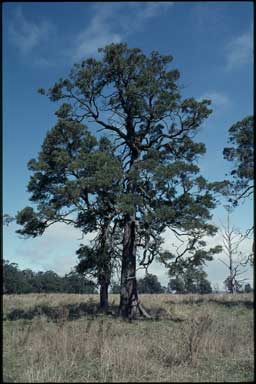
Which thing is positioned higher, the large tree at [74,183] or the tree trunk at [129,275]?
A: the large tree at [74,183]

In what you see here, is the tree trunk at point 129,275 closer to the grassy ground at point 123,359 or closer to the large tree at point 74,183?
the large tree at point 74,183

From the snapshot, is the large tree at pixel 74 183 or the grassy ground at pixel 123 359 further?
the large tree at pixel 74 183

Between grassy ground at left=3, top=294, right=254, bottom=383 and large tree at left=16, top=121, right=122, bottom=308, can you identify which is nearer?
grassy ground at left=3, top=294, right=254, bottom=383

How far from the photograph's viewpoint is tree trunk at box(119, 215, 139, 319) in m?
18.0

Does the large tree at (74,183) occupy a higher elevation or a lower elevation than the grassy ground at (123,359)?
higher

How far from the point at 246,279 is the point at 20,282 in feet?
204

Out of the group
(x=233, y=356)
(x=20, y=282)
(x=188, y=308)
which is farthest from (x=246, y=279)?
(x=20, y=282)

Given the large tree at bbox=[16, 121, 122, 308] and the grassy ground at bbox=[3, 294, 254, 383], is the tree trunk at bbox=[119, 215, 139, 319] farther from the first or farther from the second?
the grassy ground at bbox=[3, 294, 254, 383]

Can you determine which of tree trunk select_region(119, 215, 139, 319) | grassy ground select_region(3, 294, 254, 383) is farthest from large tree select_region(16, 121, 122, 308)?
grassy ground select_region(3, 294, 254, 383)

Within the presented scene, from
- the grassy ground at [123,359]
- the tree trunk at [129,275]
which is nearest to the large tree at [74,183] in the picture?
the tree trunk at [129,275]

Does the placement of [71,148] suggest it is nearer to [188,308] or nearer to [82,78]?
[82,78]

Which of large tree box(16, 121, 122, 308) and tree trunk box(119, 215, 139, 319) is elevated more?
large tree box(16, 121, 122, 308)

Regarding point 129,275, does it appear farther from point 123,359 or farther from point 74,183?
point 123,359

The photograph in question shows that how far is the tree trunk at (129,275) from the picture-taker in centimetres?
1803
